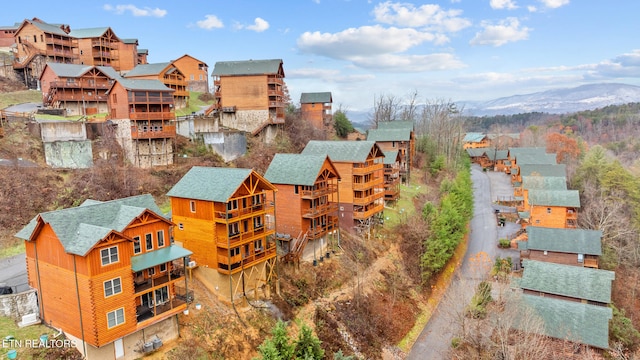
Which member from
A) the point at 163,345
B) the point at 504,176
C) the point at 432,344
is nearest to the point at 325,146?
the point at 432,344

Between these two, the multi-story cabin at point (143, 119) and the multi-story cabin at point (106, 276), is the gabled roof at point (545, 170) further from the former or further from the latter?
the multi-story cabin at point (106, 276)

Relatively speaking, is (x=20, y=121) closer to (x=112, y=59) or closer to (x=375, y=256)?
(x=112, y=59)

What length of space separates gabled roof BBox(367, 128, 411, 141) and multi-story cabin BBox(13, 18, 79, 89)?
55.5 m

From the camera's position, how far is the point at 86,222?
79.8ft

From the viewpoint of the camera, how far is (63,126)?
44969 millimetres

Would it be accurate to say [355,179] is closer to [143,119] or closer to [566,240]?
Answer: [566,240]

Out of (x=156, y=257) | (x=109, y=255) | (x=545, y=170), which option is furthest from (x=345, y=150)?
(x=545, y=170)

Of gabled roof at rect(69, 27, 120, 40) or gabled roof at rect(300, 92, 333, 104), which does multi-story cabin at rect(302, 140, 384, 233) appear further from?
gabled roof at rect(69, 27, 120, 40)

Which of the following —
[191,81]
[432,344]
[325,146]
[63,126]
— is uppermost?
[191,81]

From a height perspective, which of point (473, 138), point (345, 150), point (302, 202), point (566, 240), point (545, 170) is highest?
point (345, 150)

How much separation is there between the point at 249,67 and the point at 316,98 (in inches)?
782

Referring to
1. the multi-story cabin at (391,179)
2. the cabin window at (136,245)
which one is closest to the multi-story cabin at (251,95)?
the multi-story cabin at (391,179)

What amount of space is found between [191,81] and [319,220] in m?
53.2

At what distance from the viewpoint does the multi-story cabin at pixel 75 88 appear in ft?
179
